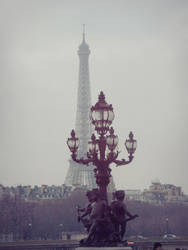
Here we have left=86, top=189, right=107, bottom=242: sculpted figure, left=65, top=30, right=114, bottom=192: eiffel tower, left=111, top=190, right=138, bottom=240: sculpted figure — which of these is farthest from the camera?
left=65, top=30, right=114, bottom=192: eiffel tower

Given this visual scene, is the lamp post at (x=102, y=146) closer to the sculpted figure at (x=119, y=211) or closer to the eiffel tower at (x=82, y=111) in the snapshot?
the sculpted figure at (x=119, y=211)

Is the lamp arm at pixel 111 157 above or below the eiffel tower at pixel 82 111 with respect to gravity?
below

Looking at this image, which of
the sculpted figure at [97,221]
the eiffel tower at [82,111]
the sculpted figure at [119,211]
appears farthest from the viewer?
the eiffel tower at [82,111]

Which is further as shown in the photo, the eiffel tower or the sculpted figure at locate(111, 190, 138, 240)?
the eiffel tower

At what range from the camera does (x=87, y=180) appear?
15462 centimetres

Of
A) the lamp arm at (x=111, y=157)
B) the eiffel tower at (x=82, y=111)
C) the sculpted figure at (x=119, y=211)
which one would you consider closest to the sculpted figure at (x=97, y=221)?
the sculpted figure at (x=119, y=211)

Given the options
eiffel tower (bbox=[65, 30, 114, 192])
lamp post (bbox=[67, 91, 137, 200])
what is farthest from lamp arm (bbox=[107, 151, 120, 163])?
eiffel tower (bbox=[65, 30, 114, 192])

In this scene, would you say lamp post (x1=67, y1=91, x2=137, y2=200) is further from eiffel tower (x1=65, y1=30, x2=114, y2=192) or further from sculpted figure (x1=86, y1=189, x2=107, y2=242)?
eiffel tower (x1=65, y1=30, x2=114, y2=192)

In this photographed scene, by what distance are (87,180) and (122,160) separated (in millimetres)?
131126

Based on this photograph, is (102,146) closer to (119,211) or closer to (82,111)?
(119,211)

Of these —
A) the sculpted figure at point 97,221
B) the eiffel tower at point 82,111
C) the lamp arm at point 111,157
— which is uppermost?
the eiffel tower at point 82,111

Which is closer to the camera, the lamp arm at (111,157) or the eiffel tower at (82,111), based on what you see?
the lamp arm at (111,157)

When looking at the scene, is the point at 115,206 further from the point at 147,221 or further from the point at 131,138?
the point at 147,221

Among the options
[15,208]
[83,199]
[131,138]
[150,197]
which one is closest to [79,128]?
[83,199]
